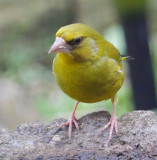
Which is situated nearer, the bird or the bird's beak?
the bird's beak

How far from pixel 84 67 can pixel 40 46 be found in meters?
7.46

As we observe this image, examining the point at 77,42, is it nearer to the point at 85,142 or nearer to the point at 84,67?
the point at 84,67

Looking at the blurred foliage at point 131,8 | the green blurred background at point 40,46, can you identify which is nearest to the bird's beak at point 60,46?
the blurred foliage at point 131,8

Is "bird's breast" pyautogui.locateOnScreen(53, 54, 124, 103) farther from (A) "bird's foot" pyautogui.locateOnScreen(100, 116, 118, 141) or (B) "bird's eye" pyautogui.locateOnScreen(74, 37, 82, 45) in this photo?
(A) "bird's foot" pyautogui.locateOnScreen(100, 116, 118, 141)

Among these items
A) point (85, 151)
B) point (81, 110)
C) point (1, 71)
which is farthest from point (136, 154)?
point (1, 71)

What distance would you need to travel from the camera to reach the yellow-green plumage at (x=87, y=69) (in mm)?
3957

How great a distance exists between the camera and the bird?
386cm

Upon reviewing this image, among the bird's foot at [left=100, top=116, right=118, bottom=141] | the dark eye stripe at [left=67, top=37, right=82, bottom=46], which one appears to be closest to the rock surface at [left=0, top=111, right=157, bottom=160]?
the bird's foot at [left=100, top=116, right=118, bottom=141]

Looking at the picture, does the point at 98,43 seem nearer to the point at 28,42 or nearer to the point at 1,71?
the point at 1,71

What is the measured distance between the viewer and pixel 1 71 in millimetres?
10273

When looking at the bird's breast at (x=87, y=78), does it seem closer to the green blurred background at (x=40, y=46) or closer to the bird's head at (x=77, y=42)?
the bird's head at (x=77, y=42)

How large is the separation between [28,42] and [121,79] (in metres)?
7.46

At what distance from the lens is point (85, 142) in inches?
148

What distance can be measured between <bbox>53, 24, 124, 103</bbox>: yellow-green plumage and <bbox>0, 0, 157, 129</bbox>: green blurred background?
10.4 feet
